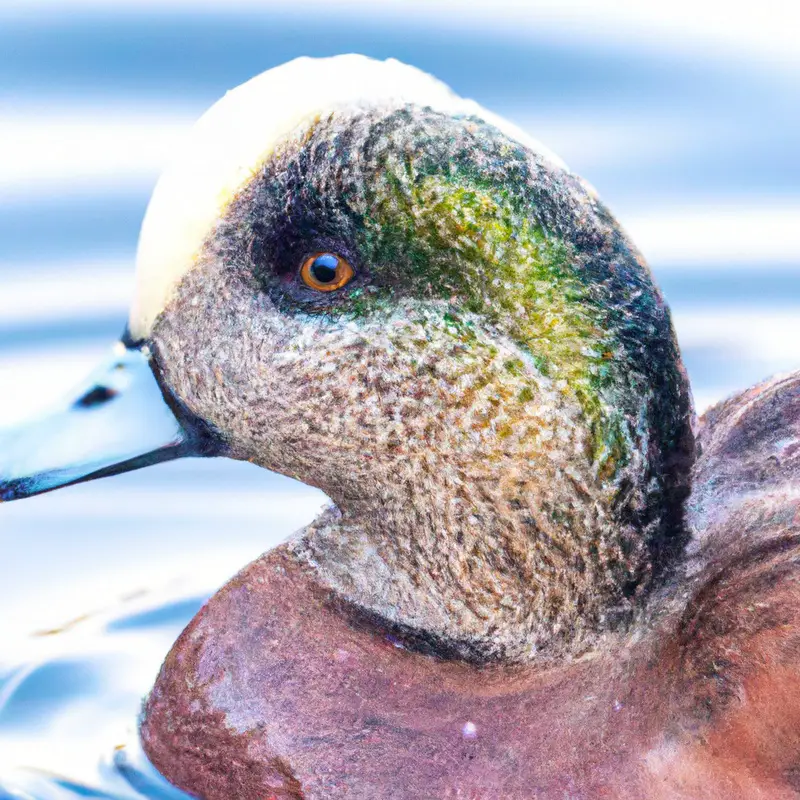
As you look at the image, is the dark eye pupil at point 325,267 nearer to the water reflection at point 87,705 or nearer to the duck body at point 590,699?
the duck body at point 590,699

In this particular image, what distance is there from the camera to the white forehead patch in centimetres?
169

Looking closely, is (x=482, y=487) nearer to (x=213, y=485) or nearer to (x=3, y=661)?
(x=3, y=661)

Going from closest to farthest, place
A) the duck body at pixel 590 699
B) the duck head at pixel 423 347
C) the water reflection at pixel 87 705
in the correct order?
the duck head at pixel 423 347 < the duck body at pixel 590 699 < the water reflection at pixel 87 705

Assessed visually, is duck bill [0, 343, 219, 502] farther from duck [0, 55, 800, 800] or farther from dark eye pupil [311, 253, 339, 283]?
dark eye pupil [311, 253, 339, 283]

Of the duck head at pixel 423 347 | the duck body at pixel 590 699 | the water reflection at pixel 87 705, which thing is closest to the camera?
the duck head at pixel 423 347

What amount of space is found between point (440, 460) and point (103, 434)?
0.42 meters

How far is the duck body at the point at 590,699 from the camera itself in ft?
5.82

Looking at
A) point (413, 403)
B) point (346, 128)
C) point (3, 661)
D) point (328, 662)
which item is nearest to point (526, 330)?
point (413, 403)

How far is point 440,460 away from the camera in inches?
67.6

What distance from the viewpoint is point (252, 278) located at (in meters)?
1.72

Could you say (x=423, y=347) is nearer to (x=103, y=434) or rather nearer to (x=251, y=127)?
(x=251, y=127)

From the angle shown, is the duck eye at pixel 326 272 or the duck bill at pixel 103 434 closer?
the duck eye at pixel 326 272

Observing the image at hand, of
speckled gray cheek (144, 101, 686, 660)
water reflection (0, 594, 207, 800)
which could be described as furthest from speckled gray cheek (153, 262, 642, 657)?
water reflection (0, 594, 207, 800)

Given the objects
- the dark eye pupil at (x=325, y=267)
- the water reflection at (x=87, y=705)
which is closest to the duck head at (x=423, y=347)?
the dark eye pupil at (x=325, y=267)
